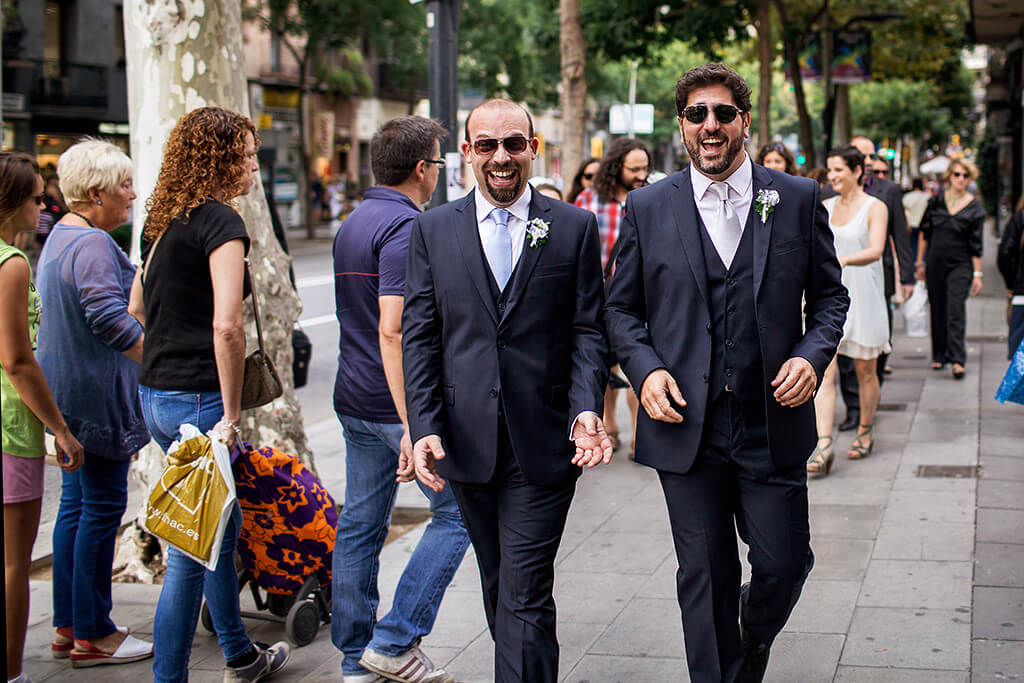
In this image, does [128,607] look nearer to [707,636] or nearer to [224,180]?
[224,180]

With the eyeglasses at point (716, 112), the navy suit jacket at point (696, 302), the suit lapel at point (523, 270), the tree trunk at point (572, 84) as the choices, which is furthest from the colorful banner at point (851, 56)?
the suit lapel at point (523, 270)

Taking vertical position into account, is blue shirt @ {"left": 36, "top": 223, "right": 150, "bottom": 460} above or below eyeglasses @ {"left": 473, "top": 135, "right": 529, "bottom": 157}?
below

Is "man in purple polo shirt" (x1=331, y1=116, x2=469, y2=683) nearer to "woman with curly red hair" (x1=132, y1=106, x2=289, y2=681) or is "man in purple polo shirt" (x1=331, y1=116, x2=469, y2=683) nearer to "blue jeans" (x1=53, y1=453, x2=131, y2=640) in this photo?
"woman with curly red hair" (x1=132, y1=106, x2=289, y2=681)

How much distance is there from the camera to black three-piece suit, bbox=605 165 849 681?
137 inches

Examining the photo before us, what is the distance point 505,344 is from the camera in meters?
3.51

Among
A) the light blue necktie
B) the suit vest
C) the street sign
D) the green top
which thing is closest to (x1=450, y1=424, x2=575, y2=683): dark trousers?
the light blue necktie

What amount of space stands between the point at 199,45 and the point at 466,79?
122 feet

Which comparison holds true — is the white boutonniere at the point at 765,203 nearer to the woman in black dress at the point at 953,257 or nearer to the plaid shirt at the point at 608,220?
the plaid shirt at the point at 608,220

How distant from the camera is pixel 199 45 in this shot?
6309 mm

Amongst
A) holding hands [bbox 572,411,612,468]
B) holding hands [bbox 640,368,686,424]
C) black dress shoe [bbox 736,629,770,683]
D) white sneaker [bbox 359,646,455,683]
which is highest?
holding hands [bbox 640,368,686,424]

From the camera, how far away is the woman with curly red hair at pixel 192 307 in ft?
13.1

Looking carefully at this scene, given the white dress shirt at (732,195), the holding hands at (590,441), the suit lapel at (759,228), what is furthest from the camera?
the white dress shirt at (732,195)

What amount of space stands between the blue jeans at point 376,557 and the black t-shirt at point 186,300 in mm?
562

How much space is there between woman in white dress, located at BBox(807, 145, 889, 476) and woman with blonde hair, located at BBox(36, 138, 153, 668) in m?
4.38
